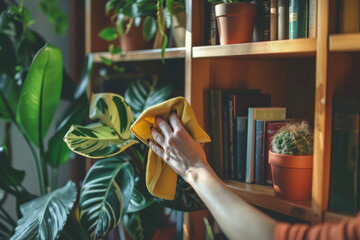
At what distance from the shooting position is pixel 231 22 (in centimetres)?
115

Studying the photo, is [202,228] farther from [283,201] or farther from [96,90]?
[96,90]

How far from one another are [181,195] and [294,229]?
577 mm

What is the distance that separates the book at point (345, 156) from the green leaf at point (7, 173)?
1165mm

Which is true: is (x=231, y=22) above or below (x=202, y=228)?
above

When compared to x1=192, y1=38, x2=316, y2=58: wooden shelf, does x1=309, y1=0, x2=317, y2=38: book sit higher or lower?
higher

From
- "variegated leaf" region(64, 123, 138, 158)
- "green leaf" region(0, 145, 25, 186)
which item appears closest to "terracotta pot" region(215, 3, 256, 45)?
"variegated leaf" region(64, 123, 138, 158)

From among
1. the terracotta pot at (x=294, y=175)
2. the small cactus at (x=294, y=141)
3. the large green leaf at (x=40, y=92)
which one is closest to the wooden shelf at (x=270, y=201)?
the terracotta pot at (x=294, y=175)

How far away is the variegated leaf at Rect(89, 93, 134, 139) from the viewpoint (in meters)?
1.32

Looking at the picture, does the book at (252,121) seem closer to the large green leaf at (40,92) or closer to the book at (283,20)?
the book at (283,20)

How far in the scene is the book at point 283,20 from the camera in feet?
3.59

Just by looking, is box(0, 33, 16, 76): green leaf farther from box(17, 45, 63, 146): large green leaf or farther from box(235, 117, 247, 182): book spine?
box(235, 117, 247, 182): book spine

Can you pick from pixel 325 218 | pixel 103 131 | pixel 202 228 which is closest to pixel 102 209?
pixel 103 131

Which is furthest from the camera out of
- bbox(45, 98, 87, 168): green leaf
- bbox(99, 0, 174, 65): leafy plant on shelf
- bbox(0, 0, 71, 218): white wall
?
bbox(0, 0, 71, 218): white wall

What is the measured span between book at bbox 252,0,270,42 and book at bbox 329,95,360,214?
33 centimetres
